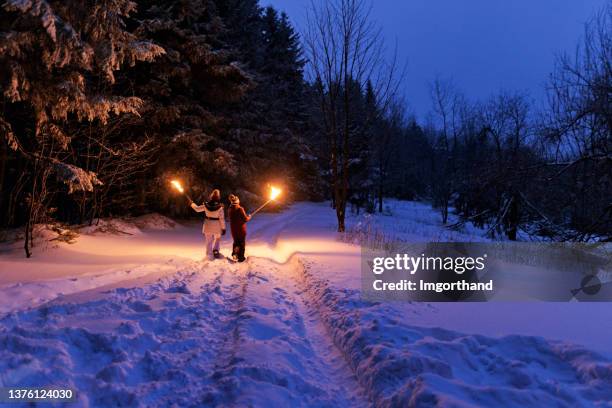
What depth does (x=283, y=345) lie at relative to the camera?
411cm

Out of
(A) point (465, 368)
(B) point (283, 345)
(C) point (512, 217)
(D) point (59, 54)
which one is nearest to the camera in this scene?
(A) point (465, 368)

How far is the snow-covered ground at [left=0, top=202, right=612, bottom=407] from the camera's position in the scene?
3.10 m


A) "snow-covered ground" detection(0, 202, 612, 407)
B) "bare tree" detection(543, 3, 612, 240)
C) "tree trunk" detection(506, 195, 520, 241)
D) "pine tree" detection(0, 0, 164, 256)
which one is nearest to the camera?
"snow-covered ground" detection(0, 202, 612, 407)

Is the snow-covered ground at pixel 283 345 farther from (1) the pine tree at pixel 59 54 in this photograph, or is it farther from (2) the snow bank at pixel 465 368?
(1) the pine tree at pixel 59 54

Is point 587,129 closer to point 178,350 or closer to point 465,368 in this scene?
point 465,368

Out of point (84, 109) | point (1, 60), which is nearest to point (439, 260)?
point (84, 109)

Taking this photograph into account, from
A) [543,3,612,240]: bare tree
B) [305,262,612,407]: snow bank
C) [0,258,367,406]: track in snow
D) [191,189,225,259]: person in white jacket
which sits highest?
[543,3,612,240]: bare tree

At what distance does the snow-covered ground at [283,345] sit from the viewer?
310cm

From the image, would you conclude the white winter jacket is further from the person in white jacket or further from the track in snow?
the track in snow

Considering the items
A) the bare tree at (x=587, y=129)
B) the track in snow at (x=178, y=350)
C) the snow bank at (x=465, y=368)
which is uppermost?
the bare tree at (x=587, y=129)

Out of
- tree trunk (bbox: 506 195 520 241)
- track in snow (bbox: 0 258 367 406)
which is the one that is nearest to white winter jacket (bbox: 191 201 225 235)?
track in snow (bbox: 0 258 367 406)

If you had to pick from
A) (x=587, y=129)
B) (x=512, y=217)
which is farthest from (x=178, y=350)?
(x=512, y=217)

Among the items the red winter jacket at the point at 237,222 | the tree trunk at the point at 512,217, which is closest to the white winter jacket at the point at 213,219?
the red winter jacket at the point at 237,222

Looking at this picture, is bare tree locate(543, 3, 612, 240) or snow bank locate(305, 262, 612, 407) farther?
bare tree locate(543, 3, 612, 240)
